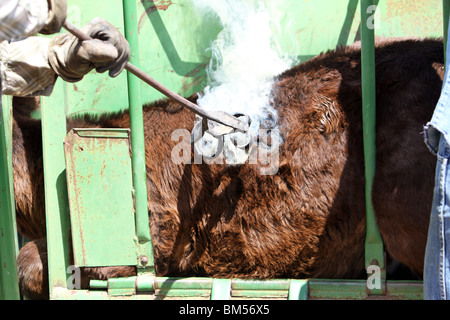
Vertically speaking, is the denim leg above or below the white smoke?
below

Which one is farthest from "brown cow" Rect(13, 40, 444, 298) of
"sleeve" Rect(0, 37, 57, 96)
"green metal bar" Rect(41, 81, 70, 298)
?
"sleeve" Rect(0, 37, 57, 96)

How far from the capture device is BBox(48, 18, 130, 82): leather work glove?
1886 millimetres

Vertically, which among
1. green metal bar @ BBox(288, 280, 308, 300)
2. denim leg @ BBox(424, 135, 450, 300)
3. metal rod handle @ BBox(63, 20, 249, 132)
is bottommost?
green metal bar @ BBox(288, 280, 308, 300)

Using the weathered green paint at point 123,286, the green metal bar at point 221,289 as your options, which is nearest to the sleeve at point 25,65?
the weathered green paint at point 123,286

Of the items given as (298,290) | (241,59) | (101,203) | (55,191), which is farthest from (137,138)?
(298,290)

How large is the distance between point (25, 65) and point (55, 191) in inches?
29.3

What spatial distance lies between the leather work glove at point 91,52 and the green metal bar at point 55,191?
616mm

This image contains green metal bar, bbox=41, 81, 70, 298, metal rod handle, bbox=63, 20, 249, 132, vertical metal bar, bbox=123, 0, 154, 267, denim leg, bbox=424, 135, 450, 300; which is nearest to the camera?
denim leg, bbox=424, 135, 450, 300

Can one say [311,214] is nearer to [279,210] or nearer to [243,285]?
[279,210]

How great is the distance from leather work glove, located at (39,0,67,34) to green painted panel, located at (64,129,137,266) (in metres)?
0.87

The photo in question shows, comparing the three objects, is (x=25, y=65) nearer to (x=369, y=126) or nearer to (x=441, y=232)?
(x=369, y=126)

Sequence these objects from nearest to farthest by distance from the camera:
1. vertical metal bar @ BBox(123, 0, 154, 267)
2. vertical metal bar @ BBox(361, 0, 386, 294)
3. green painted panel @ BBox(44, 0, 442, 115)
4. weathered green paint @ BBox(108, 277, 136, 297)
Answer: vertical metal bar @ BBox(361, 0, 386, 294)
vertical metal bar @ BBox(123, 0, 154, 267)
weathered green paint @ BBox(108, 277, 136, 297)
green painted panel @ BBox(44, 0, 442, 115)

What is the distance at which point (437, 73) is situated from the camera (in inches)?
97.2

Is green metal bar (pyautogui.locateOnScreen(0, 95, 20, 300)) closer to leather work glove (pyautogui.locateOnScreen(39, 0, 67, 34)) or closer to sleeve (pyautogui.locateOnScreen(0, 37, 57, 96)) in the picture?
sleeve (pyautogui.locateOnScreen(0, 37, 57, 96))
